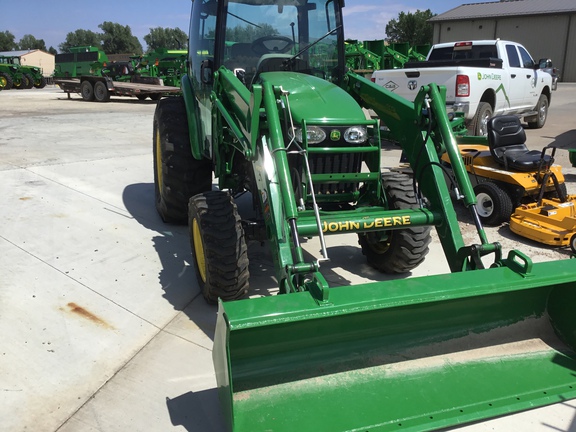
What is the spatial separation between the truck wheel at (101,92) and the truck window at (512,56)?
15.6 m

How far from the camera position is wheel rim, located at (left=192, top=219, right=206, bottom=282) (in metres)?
4.01

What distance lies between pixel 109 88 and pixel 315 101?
62.9ft

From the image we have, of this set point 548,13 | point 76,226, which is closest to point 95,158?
point 76,226

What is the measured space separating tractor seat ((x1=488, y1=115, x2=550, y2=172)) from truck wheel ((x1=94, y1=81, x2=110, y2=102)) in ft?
A: 60.2

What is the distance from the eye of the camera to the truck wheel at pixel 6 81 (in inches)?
1126

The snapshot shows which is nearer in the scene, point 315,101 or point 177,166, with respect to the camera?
point 315,101

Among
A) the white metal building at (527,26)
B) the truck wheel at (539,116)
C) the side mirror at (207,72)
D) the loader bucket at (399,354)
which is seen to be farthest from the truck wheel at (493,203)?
the white metal building at (527,26)

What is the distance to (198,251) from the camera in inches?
162

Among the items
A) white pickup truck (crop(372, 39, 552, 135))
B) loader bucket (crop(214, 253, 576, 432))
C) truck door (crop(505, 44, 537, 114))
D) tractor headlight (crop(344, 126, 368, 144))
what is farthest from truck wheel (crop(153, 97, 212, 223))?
truck door (crop(505, 44, 537, 114))

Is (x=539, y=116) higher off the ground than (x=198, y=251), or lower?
higher

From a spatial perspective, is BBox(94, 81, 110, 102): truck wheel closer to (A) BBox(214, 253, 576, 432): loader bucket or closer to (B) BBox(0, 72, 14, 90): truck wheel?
(B) BBox(0, 72, 14, 90): truck wheel

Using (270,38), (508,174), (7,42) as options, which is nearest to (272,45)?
(270,38)

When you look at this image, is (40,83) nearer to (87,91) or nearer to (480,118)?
(87,91)

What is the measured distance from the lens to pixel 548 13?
35.6 m
